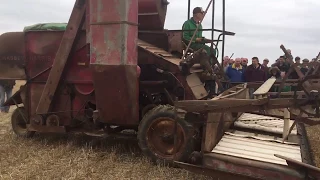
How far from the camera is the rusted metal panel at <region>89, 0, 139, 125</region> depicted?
4914 mm

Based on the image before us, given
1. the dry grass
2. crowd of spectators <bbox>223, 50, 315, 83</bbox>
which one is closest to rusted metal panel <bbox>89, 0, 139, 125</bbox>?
the dry grass

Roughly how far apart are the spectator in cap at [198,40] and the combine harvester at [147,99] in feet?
0.59

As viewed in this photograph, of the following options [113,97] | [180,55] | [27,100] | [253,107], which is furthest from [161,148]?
[27,100]

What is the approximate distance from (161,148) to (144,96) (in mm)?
1144

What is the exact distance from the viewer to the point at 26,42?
623cm

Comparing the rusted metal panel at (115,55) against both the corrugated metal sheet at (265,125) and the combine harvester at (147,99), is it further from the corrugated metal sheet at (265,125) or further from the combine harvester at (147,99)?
the corrugated metal sheet at (265,125)

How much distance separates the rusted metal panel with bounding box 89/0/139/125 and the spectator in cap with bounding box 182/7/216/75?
1238mm

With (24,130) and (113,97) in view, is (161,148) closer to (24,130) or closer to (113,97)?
(113,97)

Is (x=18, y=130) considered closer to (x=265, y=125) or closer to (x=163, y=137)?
(x=163, y=137)

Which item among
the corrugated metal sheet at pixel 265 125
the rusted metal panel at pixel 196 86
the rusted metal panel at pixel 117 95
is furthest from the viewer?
the rusted metal panel at pixel 196 86

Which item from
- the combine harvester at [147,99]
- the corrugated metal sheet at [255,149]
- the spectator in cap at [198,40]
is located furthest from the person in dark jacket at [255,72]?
the corrugated metal sheet at [255,149]

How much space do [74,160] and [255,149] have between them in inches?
95.4

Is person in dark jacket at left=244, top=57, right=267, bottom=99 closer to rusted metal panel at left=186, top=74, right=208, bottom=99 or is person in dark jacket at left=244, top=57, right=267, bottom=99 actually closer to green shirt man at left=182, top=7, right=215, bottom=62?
green shirt man at left=182, top=7, right=215, bottom=62

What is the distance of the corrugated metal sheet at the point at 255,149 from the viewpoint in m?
4.01
